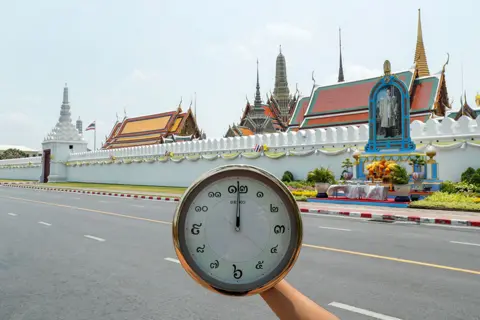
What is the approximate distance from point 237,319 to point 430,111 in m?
25.4

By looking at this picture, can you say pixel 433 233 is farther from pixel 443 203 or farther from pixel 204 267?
pixel 204 267

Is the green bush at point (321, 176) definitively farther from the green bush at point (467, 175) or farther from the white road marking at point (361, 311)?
the white road marking at point (361, 311)

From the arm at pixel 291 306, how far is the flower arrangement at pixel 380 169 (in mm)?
15671

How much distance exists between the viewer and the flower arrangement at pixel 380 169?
55.4 ft

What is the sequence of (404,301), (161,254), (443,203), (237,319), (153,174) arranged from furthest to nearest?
(153,174)
(443,203)
(161,254)
(404,301)
(237,319)

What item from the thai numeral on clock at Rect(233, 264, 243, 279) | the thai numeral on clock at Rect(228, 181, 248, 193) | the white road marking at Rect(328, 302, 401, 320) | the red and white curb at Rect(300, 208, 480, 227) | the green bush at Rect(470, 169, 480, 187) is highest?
the green bush at Rect(470, 169, 480, 187)

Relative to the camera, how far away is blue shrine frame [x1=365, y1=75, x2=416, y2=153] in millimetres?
19047

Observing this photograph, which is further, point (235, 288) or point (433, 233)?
point (433, 233)

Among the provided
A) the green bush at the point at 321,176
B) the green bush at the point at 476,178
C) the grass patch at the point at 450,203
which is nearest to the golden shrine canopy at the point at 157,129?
the green bush at the point at 321,176

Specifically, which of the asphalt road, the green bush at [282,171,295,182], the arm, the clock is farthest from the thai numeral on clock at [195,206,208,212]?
the green bush at [282,171,295,182]

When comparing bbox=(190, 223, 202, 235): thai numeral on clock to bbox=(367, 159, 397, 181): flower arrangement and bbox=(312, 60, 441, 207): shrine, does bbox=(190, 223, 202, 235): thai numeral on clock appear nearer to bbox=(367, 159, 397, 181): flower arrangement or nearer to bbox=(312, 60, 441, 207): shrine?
bbox=(312, 60, 441, 207): shrine

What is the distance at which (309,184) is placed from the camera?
2172cm

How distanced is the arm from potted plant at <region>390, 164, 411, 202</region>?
49.3ft

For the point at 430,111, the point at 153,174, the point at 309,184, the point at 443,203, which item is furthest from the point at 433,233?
the point at 153,174
